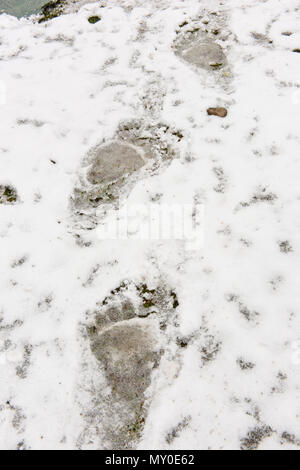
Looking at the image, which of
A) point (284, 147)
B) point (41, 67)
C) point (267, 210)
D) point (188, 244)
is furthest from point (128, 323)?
point (41, 67)

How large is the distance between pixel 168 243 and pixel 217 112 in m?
1.85

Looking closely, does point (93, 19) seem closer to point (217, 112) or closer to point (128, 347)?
point (217, 112)

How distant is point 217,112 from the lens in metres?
3.69

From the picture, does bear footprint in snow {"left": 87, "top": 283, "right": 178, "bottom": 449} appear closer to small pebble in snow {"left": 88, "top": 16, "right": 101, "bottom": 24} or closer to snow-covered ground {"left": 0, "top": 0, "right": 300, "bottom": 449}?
snow-covered ground {"left": 0, "top": 0, "right": 300, "bottom": 449}

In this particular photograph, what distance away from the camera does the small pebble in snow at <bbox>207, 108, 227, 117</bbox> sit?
12.1ft

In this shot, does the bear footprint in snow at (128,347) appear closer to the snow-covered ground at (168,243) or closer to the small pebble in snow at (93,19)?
the snow-covered ground at (168,243)

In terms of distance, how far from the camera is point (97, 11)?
18.7 ft

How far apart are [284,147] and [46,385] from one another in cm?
305

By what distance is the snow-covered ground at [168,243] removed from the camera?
207cm

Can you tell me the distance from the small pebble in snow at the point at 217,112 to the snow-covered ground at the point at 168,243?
66 millimetres

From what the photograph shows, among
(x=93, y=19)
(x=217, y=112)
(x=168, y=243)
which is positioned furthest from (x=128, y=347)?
(x=93, y=19)

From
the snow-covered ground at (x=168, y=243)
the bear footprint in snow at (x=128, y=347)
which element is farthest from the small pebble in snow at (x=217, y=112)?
the bear footprint in snow at (x=128, y=347)

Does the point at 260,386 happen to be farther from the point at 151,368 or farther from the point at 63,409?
the point at 63,409

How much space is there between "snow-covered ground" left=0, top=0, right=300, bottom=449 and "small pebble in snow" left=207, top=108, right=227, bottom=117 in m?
0.07
